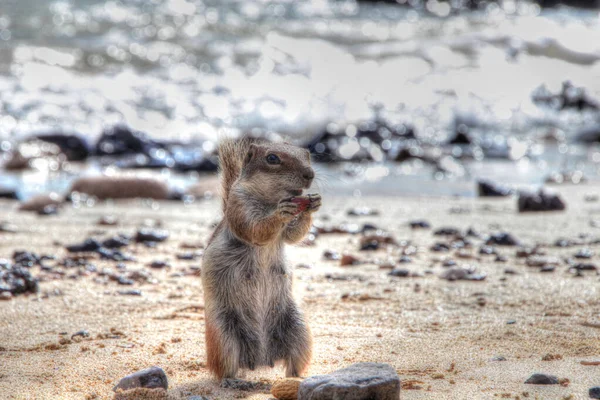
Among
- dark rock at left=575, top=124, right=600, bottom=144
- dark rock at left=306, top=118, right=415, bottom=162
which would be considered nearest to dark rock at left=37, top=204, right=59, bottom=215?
dark rock at left=306, top=118, right=415, bottom=162

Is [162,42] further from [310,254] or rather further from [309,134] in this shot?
[310,254]

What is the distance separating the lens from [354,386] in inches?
127

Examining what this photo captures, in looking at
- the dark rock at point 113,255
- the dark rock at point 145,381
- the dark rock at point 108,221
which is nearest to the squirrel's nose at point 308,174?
the dark rock at point 145,381

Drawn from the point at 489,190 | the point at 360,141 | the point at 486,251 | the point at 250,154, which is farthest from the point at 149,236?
the point at 360,141

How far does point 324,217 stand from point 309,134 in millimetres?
7199

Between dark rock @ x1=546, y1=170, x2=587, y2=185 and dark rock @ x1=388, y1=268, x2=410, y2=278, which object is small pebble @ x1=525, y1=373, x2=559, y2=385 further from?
dark rock @ x1=546, y1=170, x2=587, y2=185

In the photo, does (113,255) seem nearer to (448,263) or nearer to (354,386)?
(448,263)

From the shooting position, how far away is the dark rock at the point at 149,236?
7.59 meters

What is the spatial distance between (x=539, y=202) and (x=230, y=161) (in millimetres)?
5826

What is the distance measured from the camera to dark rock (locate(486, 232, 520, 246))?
7.37 meters

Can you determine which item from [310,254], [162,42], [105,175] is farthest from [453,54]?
[310,254]

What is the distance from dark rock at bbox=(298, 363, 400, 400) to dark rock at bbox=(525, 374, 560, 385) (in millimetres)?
746

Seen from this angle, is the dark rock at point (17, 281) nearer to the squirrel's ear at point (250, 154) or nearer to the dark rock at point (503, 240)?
the squirrel's ear at point (250, 154)

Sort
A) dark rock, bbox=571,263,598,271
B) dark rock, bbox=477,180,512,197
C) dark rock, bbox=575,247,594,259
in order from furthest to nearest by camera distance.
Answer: dark rock, bbox=477,180,512,197 < dark rock, bbox=575,247,594,259 < dark rock, bbox=571,263,598,271
